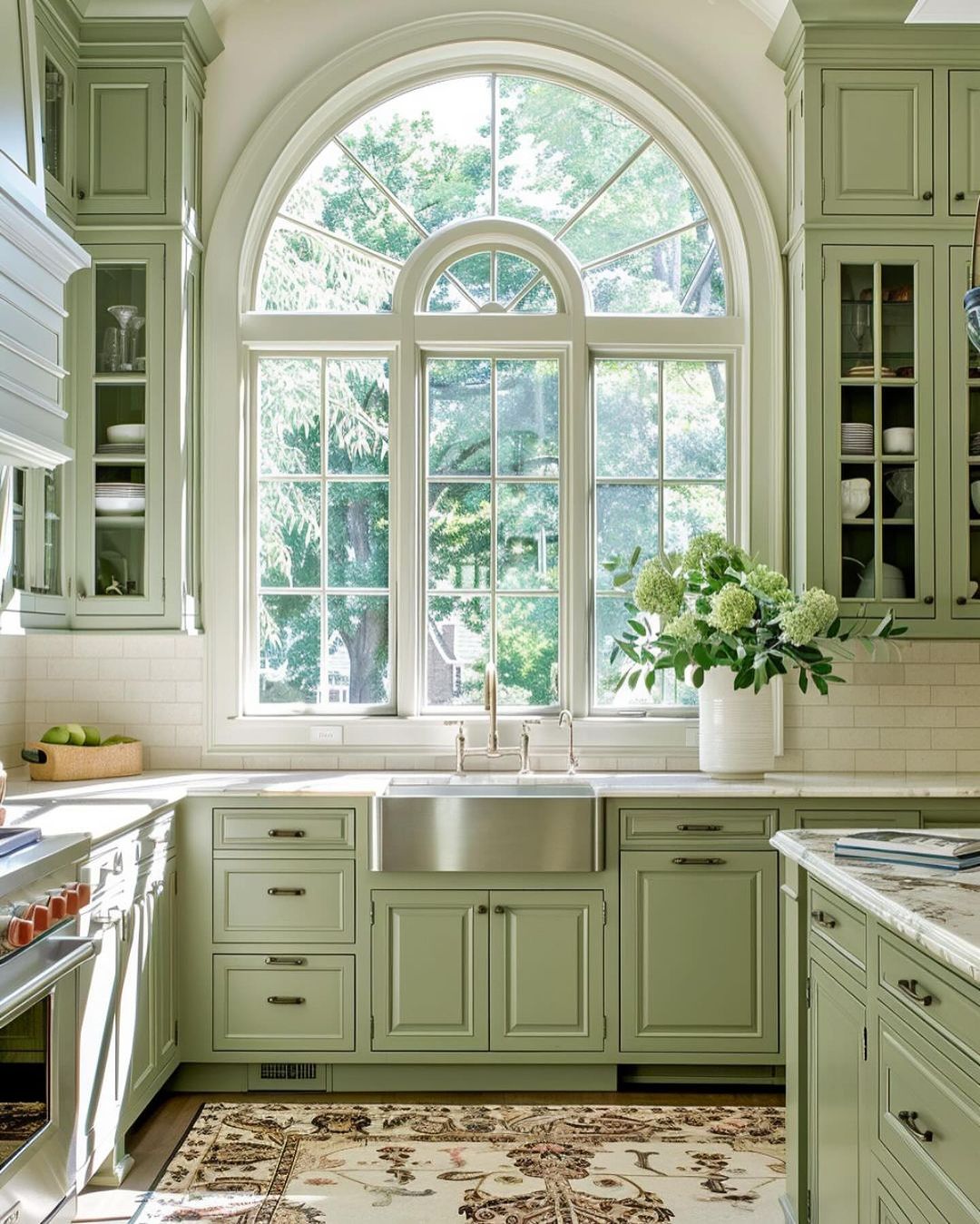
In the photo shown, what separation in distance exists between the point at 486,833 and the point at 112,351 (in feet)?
6.57

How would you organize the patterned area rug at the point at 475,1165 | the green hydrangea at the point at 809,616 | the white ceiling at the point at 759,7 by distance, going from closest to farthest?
1. the patterned area rug at the point at 475,1165
2. the green hydrangea at the point at 809,616
3. the white ceiling at the point at 759,7

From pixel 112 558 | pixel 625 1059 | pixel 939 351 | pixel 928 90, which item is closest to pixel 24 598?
pixel 112 558

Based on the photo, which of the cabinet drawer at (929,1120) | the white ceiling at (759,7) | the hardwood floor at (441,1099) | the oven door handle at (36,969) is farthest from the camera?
the white ceiling at (759,7)

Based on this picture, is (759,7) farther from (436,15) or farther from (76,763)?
(76,763)

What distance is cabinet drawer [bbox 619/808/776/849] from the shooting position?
3674 mm

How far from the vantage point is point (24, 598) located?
356cm

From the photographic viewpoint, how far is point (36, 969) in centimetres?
236

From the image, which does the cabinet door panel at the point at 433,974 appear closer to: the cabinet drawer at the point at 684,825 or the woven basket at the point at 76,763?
the cabinet drawer at the point at 684,825

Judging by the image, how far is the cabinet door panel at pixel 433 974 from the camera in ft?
11.9

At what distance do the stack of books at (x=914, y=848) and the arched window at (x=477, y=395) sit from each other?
1960 millimetres

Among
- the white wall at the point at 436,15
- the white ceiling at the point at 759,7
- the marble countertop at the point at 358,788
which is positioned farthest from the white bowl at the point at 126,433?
the white ceiling at the point at 759,7

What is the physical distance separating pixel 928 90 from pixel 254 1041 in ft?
12.3

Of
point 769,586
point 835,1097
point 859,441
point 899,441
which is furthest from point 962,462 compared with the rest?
point 835,1097

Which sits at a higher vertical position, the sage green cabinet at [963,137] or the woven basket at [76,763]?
the sage green cabinet at [963,137]
